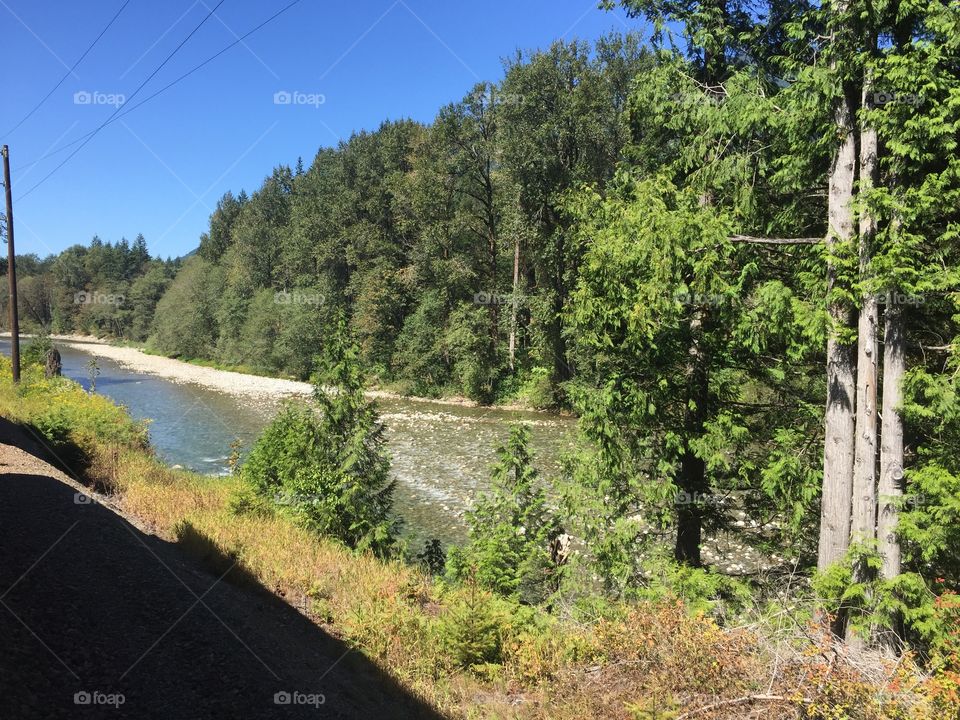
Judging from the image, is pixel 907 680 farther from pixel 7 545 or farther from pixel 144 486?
pixel 144 486

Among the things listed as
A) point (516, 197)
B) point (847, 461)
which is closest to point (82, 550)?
point (847, 461)

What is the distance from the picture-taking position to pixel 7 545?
19.2ft

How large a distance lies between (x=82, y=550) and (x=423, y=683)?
407 cm

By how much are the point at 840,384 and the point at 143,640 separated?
25.4 feet

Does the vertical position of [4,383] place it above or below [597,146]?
below

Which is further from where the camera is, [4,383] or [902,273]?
[4,383]

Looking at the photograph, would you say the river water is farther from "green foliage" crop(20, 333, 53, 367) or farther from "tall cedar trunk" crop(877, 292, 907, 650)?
"green foliage" crop(20, 333, 53, 367)
